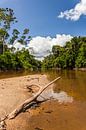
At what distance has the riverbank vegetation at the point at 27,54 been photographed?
76.9 metres

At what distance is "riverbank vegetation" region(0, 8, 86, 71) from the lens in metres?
76.9

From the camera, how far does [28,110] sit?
14.2m

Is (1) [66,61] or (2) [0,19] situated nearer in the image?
(2) [0,19]

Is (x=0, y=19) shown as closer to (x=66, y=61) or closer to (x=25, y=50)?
(x=25, y=50)

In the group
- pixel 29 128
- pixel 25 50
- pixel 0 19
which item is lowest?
pixel 29 128

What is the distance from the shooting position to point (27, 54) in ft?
362

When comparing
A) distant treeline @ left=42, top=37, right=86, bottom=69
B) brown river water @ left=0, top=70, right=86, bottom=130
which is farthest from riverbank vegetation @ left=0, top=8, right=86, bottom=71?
brown river water @ left=0, top=70, right=86, bottom=130

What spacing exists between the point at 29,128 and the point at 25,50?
322 ft

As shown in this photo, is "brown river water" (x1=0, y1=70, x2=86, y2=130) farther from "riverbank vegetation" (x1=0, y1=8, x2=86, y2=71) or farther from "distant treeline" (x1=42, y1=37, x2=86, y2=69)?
"distant treeline" (x1=42, y1=37, x2=86, y2=69)

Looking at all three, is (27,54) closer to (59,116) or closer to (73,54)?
(73,54)

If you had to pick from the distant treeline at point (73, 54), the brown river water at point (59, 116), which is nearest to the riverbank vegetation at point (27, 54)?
the distant treeline at point (73, 54)

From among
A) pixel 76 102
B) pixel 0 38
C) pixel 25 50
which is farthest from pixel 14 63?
pixel 76 102

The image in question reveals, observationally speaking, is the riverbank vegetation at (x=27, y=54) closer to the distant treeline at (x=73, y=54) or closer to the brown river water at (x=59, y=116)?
the distant treeline at (x=73, y=54)

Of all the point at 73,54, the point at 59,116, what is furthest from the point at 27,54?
the point at 59,116
